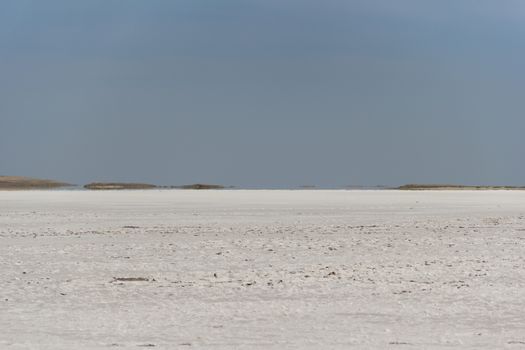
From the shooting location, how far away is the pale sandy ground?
888 centimetres

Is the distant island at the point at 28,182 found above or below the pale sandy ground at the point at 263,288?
above

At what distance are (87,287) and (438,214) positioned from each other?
23.4m

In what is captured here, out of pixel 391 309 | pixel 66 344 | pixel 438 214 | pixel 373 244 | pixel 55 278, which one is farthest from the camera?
pixel 438 214

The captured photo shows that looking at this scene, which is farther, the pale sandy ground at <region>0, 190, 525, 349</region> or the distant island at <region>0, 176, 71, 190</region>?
the distant island at <region>0, 176, 71, 190</region>

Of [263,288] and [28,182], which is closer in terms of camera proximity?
[263,288]

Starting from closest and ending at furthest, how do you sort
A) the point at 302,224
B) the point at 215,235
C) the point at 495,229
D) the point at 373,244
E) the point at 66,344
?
the point at 66,344 < the point at 373,244 < the point at 215,235 < the point at 495,229 < the point at 302,224

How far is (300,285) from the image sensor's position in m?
12.8

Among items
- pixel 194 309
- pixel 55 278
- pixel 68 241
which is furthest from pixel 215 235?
pixel 194 309

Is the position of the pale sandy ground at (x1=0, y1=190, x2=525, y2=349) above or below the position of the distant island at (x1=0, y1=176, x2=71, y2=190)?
below

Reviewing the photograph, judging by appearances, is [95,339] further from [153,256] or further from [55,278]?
[153,256]

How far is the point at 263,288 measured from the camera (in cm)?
1245

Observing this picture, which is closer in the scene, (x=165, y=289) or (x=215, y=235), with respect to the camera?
(x=165, y=289)

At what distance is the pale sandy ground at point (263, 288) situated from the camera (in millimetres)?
8875

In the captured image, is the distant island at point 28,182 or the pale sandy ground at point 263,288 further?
the distant island at point 28,182
